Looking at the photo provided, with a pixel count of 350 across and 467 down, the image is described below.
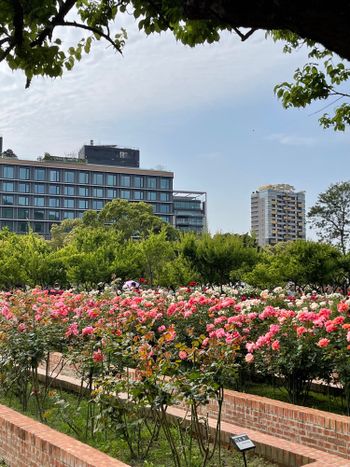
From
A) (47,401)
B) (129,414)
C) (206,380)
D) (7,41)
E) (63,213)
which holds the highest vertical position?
(63,213)

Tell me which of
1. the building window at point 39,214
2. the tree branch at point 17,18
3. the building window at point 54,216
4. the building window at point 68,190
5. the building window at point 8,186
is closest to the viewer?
the tree branch at point 17,18

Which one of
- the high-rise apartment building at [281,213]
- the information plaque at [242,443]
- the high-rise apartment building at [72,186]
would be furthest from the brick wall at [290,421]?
the high-rise apartment building at [281,213]

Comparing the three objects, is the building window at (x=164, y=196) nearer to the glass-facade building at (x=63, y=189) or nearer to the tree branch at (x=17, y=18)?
the glass-facade building at (x=63, y=189)

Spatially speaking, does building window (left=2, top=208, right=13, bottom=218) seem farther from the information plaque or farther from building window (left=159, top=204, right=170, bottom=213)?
the information plaque

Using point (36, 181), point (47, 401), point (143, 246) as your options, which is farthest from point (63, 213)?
point (47, 401)

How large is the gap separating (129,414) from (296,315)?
125 inches

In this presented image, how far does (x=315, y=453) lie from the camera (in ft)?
15.8

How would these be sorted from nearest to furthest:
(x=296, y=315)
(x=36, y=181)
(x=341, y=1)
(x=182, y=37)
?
1. (x=341, y=1)
2. (x=182, y=37)
3. (x=296, y=315)
4. (x=36, y=181)

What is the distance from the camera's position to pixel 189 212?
426 ft

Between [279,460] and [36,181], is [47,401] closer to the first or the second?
[279,460]

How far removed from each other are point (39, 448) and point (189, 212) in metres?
125

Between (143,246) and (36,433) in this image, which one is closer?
(36,433)

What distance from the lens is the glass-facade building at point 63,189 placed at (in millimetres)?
105750

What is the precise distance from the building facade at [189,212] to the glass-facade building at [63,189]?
10.4 metres
